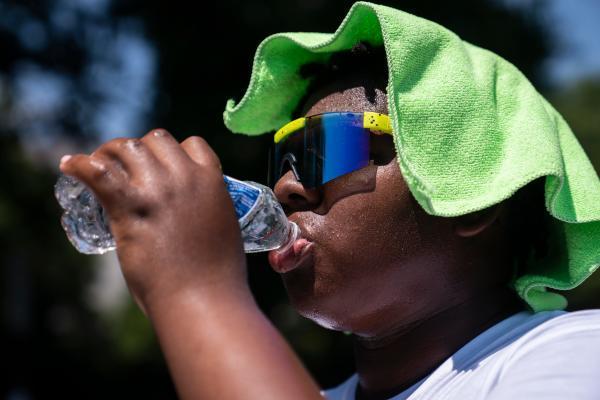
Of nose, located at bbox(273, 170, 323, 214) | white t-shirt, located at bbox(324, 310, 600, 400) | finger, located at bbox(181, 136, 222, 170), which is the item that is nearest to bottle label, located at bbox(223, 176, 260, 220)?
nose, located at bbox(273, 170, 323, 214)

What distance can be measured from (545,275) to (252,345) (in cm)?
112

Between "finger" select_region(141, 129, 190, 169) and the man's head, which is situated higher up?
"finger" select_region(141, 129, 190, 169)

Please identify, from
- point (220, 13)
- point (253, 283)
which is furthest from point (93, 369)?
point (220, 13)

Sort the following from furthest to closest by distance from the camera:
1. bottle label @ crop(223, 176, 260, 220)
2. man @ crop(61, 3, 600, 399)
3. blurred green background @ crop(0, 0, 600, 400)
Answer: blurred green background @ crop(0, 0, 600, 400) → bottle label @ crop(223, 176, 260, 220) → man @ crop(61, 3, 600, 399)

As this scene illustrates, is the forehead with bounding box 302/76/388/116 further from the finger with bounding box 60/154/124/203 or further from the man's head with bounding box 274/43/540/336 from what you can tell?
the finger with bounding box 60/154/124/203

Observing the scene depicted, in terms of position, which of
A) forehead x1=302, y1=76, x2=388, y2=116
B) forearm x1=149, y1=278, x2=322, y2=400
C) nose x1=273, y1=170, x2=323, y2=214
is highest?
forehead x1=302, y1=76, x2=388, y2=116

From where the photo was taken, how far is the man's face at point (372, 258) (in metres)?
2.01

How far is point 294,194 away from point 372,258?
0.32 metres

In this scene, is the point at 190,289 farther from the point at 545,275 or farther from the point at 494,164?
the point at 545,275

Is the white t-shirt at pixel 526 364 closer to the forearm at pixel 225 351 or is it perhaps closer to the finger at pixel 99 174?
the forearm at pixel 225 351

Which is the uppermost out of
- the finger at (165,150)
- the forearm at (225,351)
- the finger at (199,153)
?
the finger at (165,150)

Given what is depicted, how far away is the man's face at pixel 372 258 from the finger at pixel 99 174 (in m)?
0.69

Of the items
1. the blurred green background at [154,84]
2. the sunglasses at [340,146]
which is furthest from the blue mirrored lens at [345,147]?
the blurred green background at [154,84]

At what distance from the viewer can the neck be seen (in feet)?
6.81
